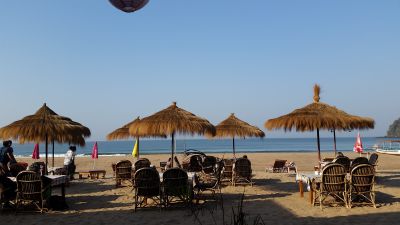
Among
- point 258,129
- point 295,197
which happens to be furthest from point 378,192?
point 258,129

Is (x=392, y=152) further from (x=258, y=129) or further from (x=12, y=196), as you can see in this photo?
(x=12, y=196)

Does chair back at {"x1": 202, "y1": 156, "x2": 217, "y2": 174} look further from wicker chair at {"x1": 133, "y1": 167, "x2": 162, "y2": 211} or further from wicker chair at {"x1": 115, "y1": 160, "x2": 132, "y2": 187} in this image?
wicker chair at {"x1": 133, "y1": 167, "x2": 162, "y2": 211}

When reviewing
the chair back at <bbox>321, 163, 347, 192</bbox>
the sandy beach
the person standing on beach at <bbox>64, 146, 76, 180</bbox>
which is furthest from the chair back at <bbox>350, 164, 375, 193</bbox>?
the person standing on beach at <bbox>64, 146, 76, 180</bbox>

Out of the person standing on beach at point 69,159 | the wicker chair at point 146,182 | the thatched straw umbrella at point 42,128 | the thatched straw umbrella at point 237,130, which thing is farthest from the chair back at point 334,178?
the person standing on beach at point 69,159

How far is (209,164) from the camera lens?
12211 mm

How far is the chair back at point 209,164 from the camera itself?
37.8ft

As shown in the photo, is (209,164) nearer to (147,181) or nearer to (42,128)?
(147,181)

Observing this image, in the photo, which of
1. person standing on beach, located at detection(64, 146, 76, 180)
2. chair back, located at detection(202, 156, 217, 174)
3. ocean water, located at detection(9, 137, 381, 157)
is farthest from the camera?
ocean water, located at detection(9, 137, 381, 157)

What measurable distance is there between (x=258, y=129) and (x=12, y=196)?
8.78 metres

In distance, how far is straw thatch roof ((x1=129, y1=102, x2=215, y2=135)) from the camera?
10078mm

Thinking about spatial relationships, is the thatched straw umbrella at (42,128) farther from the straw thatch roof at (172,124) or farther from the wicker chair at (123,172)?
the straw thatch roof at (172,124)

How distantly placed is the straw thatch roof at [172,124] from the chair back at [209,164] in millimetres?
1121

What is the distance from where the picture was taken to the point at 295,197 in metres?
9.38

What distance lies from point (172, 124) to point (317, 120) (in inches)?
165
